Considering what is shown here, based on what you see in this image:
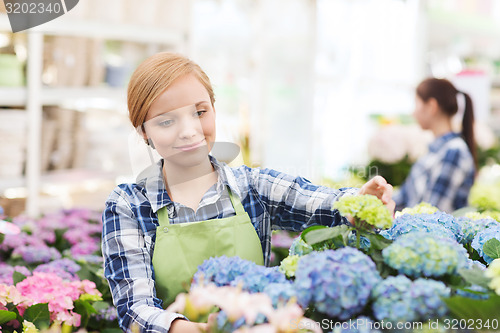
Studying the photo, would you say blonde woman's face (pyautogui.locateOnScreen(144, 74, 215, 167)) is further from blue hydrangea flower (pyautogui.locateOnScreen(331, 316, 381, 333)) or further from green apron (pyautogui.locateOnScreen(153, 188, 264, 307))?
blue hydrangea flower (pyautogui.locateOnScreen(331, 316, 381, 333))

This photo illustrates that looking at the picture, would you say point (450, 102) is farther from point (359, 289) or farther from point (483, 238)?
point (359, 289)

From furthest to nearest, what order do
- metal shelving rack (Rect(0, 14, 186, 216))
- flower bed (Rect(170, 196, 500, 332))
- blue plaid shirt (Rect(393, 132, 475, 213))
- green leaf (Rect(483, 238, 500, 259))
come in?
metal shelving rack (Rect(0, 14, 186, 216)) < blue plaid shirt (Rect(393, 132, 475, 213)) < green leaf (Rect(483, 238, 500, 259)) < flower bed (Rect(170, 196, 500, 332))

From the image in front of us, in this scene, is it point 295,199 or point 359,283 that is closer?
point 359,283

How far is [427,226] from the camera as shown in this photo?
2.95 ft

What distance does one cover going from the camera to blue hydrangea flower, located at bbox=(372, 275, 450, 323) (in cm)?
65

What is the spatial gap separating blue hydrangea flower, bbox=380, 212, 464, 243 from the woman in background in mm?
1641

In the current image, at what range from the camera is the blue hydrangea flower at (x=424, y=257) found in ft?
2.28

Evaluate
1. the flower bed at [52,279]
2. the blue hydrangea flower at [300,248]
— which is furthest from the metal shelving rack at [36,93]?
the blue hydrangea flower at [300,248]

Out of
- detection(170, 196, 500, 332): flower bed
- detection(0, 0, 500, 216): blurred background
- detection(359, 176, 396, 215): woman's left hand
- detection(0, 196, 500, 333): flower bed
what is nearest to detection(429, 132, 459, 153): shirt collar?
detection(0, 0, 500, 216): blurred background

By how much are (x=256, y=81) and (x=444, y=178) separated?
185cm

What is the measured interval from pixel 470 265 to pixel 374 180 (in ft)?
0.67

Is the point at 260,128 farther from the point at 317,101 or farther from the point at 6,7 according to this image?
the point at 6,7

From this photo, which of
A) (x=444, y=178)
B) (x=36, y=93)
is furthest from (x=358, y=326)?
(x=36, y=93)

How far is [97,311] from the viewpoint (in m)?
1.16
